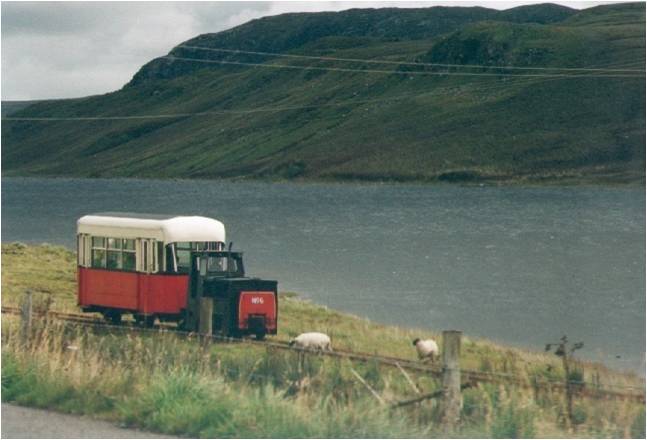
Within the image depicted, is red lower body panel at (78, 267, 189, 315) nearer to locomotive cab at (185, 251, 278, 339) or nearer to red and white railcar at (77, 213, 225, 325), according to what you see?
red and white railcar at (77, 213, 225, 325)

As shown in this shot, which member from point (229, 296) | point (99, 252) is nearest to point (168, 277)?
point (229, 296)

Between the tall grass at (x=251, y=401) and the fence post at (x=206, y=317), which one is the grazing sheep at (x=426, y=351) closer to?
the fence post at (x=206, y=317)

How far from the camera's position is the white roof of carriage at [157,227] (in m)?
29.5

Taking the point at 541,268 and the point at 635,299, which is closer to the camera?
the point at 635,299

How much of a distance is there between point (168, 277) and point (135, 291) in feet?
3.24

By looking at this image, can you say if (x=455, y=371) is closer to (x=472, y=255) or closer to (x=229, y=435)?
(x=229, y=435)

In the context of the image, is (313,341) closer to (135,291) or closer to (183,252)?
(183,252)

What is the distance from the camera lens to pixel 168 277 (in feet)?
96.7

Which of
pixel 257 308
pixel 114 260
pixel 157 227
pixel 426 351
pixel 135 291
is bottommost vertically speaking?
pixel 426 351

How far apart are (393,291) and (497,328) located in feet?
55.0

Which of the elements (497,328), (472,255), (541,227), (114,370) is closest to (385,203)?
(541,227)

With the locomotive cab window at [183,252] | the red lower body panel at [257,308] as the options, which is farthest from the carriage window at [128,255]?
the red lower body panel at [257,308]

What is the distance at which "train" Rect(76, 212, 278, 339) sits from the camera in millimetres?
28344

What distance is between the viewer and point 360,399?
14.8 meters
